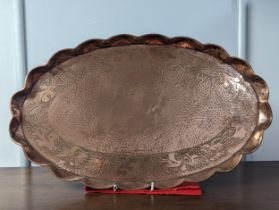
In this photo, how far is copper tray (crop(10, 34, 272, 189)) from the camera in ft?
2.46

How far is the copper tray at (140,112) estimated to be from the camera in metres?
0.75

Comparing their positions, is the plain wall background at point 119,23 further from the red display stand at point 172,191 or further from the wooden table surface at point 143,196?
the red display stand at point 172,191

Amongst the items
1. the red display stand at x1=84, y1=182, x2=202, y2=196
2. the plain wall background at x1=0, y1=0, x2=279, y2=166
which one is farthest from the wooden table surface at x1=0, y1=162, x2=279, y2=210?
the plain wall background at x1=0, y1=0, x2=279, y2=166

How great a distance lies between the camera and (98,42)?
2.63 feet

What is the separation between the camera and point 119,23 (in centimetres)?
96

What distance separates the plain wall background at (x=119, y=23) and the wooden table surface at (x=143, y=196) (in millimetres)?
235

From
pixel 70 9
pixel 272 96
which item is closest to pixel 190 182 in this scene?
pixel 272 96

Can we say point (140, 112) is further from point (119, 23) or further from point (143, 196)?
point (119, 23)

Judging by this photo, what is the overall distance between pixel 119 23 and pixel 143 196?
472 mm

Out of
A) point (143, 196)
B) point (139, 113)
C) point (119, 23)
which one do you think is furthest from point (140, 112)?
point (119, 23)

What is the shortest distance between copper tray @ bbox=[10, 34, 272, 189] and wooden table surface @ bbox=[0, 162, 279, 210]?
41 mm

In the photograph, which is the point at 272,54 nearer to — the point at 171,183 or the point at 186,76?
the point at 186,76

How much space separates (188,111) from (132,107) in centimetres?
12

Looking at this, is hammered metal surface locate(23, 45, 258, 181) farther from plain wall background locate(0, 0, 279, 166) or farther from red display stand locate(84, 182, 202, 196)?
plain wall background locate(0, 0, 279, 166)
